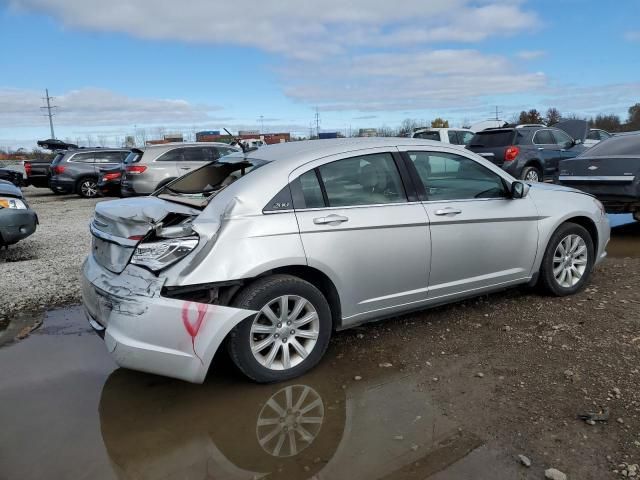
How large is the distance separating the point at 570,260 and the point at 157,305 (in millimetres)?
3892

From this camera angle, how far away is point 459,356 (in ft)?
12.7

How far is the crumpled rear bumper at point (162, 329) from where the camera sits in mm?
3088

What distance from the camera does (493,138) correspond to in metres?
13.1

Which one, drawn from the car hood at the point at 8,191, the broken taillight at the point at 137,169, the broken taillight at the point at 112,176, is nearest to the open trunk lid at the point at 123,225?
the car hood at the point at 8,191

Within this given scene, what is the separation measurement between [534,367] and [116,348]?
2.78 metres

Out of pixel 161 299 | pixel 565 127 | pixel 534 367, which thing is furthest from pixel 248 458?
pixel 565 127

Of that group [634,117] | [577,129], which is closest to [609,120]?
[634,117]

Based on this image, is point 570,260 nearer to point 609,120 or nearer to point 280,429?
point 280,429

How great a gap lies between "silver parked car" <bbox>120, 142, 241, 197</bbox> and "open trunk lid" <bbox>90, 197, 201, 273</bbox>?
30.5ft

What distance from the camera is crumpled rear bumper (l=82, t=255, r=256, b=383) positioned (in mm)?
3088

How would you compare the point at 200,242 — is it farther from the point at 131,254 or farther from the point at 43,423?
the point at 43,423

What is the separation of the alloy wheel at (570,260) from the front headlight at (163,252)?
11.3 ft

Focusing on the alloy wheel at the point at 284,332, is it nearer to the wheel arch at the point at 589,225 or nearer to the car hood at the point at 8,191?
the wheel arch at the point at 589,225

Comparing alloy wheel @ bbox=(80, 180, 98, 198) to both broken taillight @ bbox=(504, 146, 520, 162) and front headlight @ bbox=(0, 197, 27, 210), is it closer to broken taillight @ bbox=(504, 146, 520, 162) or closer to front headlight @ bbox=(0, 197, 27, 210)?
front headlight @ bbox=(0, 197, 27, 210)
